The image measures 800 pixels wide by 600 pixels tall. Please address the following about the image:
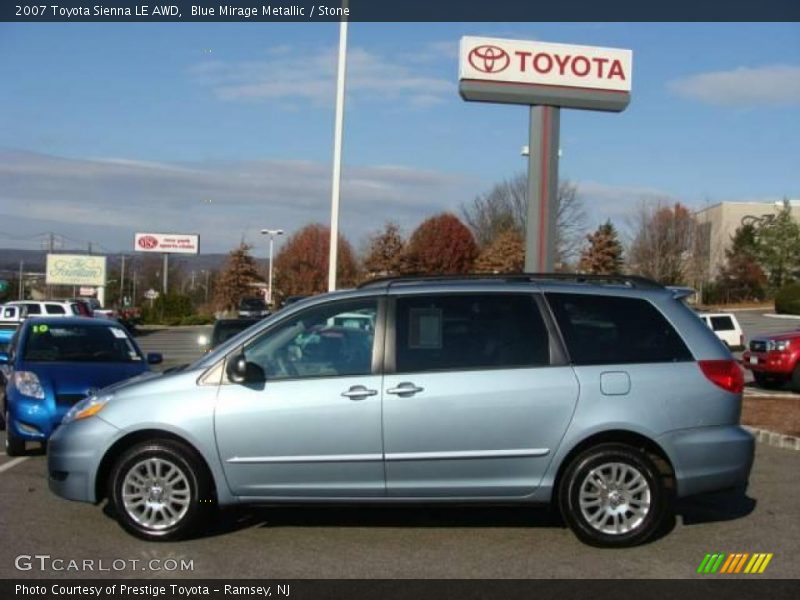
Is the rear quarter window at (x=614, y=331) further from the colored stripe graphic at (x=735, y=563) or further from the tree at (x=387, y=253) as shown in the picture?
the tree at (x=387, y=253)

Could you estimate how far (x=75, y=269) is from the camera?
61688 mm

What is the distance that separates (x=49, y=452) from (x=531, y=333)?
3.49m

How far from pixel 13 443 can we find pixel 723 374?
7.10 meters

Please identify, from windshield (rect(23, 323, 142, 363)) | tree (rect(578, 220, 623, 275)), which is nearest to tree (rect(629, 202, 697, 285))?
tree (rect(578, 220, 623, 275))

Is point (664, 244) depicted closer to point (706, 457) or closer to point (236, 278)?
point (236, 278)

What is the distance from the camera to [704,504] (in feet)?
25.5

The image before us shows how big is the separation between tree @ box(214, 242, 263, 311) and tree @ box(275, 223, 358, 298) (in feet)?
7.87

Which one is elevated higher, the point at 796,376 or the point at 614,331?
the point at 614,331

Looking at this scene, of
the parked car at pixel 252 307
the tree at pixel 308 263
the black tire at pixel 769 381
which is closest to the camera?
the black tire at pixel 769 381

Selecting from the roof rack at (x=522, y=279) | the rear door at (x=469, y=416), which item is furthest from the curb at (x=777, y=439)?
the rear door at (x=469, y=416)

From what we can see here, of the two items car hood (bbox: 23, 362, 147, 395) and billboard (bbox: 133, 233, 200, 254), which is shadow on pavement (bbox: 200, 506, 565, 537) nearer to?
car hood (bbox: 23, 362, 147, 395)

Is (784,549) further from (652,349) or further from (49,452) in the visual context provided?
(49,452)

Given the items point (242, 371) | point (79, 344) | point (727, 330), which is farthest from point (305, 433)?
point (727, 330)

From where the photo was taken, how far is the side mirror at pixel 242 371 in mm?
6320
